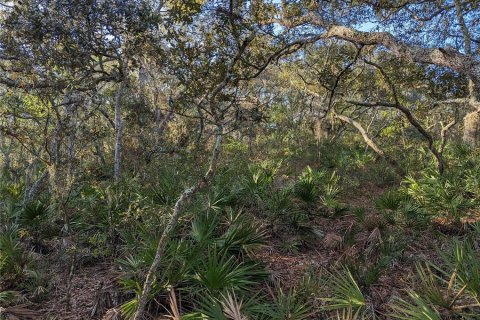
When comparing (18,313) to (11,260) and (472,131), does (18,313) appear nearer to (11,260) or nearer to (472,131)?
(11,260)

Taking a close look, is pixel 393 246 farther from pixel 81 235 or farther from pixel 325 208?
pixel 81 235

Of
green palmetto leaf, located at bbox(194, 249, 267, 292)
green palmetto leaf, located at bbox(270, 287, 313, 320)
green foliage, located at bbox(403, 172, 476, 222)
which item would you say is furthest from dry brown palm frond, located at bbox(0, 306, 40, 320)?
green foliage, located at bbox(403, 172, 476, 222)

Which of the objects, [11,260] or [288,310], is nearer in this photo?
[288,310]

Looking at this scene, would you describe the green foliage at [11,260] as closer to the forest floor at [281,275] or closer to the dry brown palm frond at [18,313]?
the forest floor at [281,275]

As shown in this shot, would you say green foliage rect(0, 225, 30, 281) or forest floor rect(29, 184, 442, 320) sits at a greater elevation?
green foliage rect(0, 225, 30, 281)

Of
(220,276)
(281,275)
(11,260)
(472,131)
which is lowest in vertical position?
(281,275)

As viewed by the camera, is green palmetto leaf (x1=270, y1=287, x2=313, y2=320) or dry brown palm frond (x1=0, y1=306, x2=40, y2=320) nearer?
green palmetto leaf (x1=270, y1=287, x2=313, y2=320)

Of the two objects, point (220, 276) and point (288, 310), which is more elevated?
point (220, 276)

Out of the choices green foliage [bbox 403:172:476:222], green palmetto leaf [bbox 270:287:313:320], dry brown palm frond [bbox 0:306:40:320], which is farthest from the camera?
green foliage [bbox 403:172:476:222]

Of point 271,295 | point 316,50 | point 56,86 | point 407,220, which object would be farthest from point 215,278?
point 316,50

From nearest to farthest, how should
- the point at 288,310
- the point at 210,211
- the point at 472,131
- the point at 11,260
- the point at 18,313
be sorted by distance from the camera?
1. the point at 288,310
2. the point at 18,313
3. the point at 11,260
4. the point at 210,211
5. the point at 472,131

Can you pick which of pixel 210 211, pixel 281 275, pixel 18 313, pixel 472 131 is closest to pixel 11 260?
pixel 18 313

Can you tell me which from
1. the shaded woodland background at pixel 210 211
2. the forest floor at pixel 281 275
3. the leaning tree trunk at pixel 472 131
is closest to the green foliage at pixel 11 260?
the shaded woodland background at pixel 210 211

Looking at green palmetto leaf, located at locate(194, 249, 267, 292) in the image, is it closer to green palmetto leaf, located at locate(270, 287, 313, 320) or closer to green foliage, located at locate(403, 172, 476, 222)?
green palmetto leaf, located at locate(270, 287, 313, 320)
